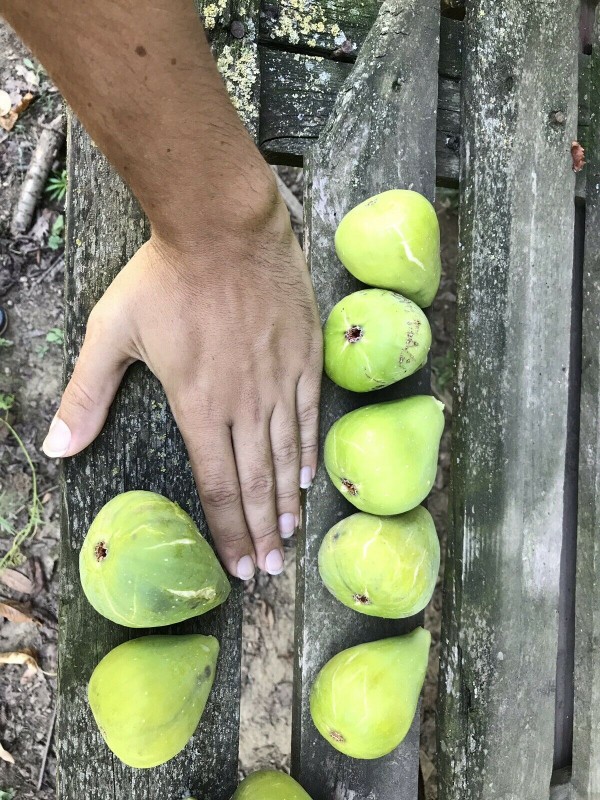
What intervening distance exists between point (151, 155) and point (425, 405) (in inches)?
36.6

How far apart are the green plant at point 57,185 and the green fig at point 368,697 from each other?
2.19 metres

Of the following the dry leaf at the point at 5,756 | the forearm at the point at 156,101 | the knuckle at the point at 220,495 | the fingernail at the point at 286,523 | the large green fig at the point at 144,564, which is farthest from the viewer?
the dry leaf at the point at 5,756

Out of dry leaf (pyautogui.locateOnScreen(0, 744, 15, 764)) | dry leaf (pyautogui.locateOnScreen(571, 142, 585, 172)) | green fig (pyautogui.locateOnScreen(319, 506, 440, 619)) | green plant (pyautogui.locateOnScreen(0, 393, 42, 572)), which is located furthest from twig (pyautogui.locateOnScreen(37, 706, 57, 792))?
dry leaf (pyautogui.locateOnScreen(571, 142, 585, 172))

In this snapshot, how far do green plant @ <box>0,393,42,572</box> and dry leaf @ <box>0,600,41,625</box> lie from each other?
0.16 meters

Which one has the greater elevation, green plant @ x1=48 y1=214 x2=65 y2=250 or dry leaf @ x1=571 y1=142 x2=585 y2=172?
dry leaf @ x1=571 y1=142 x2=585 y2=172

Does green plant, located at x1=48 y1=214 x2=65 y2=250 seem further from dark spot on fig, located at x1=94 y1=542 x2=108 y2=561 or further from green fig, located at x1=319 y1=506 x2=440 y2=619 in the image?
green fig, located at x1=319 y1=506 x2=440 y2=619

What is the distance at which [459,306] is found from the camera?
72.4 inches

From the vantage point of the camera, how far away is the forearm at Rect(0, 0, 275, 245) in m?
1.21

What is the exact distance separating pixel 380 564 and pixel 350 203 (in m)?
1.00

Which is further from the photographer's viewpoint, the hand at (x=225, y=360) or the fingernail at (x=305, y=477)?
the fingernail at (x=305, y=477)

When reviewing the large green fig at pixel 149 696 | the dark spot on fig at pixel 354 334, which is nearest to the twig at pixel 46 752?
the large green fig at pixel 149 696

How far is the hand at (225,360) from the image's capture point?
156 cm

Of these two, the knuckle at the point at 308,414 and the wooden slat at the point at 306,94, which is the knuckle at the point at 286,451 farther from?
the wooden slat at the point at 306,94

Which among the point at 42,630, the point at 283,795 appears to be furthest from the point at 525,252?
the point at 42,630
